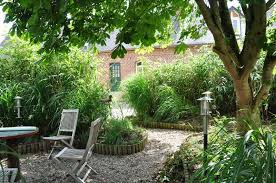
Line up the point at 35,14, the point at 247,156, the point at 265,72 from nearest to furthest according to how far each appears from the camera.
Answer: the point at 247,156 < the point at 35,14 < the point at 265,72

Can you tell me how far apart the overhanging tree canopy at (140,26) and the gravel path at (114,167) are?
227cm

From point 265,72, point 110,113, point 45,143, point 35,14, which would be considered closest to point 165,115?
point 110,113

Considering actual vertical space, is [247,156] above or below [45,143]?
above

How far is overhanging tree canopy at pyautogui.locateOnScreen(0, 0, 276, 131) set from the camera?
397 centimetres

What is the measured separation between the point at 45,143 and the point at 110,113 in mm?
1729

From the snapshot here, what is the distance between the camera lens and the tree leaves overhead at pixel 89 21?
378cm

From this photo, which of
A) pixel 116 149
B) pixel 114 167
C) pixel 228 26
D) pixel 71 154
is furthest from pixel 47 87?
pixel 228 26

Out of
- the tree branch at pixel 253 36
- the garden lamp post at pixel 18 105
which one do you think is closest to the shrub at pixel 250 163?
the tree branch at pixel 253 36

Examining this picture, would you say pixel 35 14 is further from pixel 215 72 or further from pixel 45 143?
pixel 215 72

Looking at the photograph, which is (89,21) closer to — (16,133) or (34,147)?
(16,133)

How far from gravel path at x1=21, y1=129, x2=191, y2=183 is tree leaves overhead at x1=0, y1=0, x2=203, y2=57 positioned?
263 centimetres

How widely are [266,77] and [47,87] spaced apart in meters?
5.57

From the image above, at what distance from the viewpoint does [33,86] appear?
8.84 m

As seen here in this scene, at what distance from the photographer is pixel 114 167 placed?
271 inches
